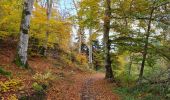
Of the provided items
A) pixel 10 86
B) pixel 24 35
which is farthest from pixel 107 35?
pixel 10 86

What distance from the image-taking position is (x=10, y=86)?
10281 millimetres

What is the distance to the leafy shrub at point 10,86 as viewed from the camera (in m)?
9.64

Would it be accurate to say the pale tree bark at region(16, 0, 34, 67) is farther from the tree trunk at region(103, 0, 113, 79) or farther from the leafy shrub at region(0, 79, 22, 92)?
the tree trunk at region(103, 0, 113, 79)

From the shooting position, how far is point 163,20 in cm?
1597

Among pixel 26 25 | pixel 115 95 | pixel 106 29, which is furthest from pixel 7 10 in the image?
pixel 115 95

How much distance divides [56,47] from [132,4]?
19487 mm

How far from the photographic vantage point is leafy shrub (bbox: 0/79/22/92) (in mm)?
9644

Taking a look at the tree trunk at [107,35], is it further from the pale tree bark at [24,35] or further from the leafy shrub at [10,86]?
the leafy shrub at [10,86]

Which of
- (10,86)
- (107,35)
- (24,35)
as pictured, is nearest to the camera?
(10,86)

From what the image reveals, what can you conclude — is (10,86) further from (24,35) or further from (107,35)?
(107,35)

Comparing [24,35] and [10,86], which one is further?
[24,35]

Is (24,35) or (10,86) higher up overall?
(24,35)

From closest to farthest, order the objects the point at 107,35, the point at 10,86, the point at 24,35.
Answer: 1. the point at 10,86
2. the point at 24,35
3. the point at 107,35

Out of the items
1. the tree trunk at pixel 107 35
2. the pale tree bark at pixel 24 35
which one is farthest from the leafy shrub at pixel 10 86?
the tree trunk at pixel 107 35
